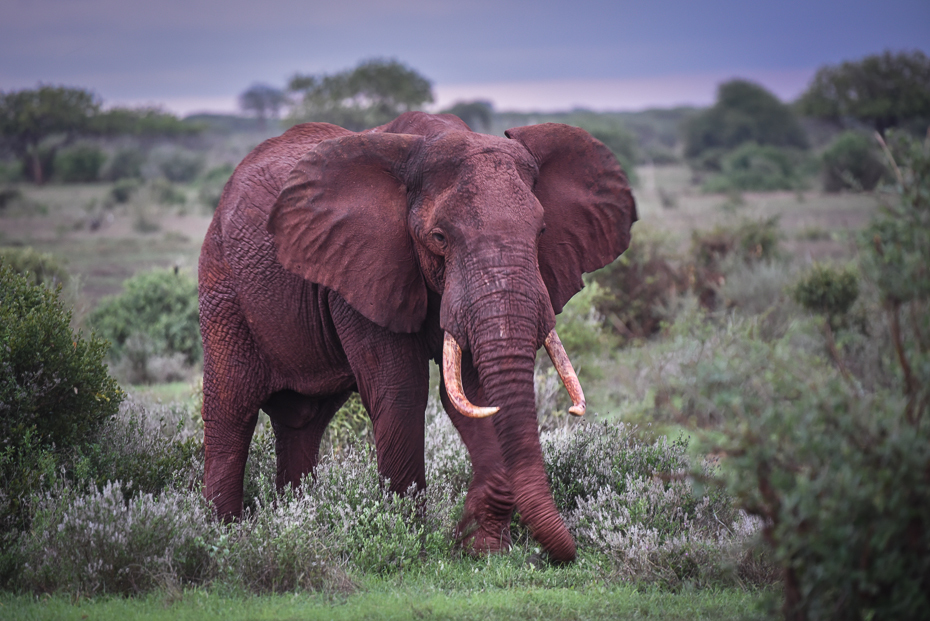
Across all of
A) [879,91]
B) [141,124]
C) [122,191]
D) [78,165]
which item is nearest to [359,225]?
[122,191]

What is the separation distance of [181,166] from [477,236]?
4829 centimetres

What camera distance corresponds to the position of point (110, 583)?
15.7 feet

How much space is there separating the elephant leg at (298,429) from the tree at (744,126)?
56.0 metres

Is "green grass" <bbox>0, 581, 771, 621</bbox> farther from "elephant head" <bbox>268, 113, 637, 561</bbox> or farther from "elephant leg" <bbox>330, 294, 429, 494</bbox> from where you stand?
"elephant leg" <bbox>330, 294, 429, 494</bbox>

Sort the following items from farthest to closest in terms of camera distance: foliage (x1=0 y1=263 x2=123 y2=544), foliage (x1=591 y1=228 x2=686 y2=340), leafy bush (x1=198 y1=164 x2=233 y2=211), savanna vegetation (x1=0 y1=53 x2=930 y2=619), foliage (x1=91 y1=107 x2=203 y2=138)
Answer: foliage (x1=91 y1=107 x2=203 y2=138) → leafy bush (x1=198 y1=164 x2=233 y2=211) → foliage (x1=591 y1=228 x2=686 y2=340) → foliage (x1=0 y1=263 x2=123 y2=544) → savanna vegetation (x1=0 y1=53 x2=930 y2=619)

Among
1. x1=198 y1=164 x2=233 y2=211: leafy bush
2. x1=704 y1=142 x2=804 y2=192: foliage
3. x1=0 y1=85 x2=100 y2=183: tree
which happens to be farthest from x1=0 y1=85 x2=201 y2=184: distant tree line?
x1=704 y1=142 x2=804 y2=192: foliage

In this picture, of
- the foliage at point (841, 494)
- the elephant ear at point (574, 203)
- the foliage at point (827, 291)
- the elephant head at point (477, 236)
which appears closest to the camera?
the foliage at point (841, 494)

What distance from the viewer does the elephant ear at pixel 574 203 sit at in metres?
5.27

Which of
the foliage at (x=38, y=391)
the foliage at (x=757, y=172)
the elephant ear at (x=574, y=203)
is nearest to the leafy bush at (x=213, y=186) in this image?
the foliage at (x=757, y=172)

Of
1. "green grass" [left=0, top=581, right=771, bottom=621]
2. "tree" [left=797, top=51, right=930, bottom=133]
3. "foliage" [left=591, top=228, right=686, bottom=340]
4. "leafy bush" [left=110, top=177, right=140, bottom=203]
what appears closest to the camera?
"green grass" [left=0, top=581, right=771, bottom=621]

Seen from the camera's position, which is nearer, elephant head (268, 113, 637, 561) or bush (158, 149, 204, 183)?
elephant head (268, 113, 637, 561)

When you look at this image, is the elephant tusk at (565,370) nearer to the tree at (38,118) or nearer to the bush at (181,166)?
the tree at (38,118)

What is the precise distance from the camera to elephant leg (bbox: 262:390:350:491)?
6395 mm

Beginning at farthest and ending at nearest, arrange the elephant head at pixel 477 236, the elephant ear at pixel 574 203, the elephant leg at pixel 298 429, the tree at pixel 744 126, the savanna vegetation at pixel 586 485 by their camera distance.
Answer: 1. the tree at pixel 744 126
2. the elephant leg at pixel 298 429
3. the elephant ear at pixel 574 203
4. the elephant head at pixel 477 236
5. the savanna vegetation at pixel 586 485
